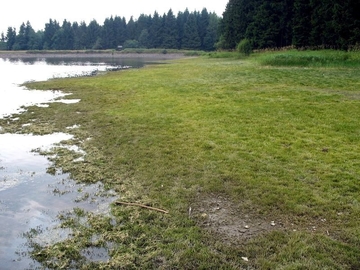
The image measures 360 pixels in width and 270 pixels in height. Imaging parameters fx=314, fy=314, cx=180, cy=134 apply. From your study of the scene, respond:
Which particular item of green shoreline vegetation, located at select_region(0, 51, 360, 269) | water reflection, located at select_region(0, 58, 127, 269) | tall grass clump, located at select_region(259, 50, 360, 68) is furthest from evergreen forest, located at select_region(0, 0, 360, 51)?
water reflection, located at select_region(0, 58, 127, 269)

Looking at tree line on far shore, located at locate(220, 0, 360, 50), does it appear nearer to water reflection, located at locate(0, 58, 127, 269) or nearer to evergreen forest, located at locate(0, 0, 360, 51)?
evergreen forest, located at locate(0, 0, 360, 51)

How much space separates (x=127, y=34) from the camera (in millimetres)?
129000

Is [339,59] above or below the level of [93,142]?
above

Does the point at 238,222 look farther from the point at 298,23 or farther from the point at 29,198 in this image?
the point at 298,23

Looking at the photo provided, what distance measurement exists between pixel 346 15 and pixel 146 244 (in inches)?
1336

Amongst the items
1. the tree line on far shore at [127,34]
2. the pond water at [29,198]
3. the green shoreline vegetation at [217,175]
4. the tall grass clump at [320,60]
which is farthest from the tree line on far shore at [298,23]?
the tree line on far shore at [127,34]

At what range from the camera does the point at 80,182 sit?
23.1ft

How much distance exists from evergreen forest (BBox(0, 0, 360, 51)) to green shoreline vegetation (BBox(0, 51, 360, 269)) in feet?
71.6

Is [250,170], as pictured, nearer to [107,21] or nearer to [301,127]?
[301,127]

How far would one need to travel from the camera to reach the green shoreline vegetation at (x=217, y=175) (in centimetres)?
449

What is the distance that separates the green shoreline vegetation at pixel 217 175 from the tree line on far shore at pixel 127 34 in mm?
98848

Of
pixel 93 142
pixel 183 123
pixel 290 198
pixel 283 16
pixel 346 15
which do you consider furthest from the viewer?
pixel 283 16

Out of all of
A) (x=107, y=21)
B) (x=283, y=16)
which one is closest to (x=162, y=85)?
(x=283, y=16)

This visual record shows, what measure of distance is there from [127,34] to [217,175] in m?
131
